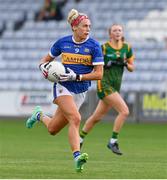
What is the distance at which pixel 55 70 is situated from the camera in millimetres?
12328

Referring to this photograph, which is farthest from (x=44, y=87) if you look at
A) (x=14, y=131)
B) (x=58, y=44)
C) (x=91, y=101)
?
(x=58, y=44)

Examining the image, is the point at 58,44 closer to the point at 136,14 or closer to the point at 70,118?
the point at 70,118

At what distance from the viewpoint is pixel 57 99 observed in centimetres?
1247

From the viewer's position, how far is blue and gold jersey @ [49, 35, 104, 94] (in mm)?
12547

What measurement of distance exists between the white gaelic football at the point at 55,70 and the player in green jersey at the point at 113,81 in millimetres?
4009

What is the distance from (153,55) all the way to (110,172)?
2036cm

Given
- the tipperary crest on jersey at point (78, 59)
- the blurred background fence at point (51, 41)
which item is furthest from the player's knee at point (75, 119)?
the blurred background fence at point (51, 41)

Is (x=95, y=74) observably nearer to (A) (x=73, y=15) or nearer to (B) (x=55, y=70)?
(B) (x=55, y=70)

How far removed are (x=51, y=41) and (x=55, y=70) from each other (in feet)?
70.4

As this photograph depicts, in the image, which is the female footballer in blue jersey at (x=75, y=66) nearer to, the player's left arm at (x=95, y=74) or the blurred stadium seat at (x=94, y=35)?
the player's left arm at (x=95, y=74)

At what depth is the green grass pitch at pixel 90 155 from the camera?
11469 millimetres

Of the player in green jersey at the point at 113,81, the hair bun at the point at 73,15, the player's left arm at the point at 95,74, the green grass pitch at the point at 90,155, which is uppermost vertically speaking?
the hair bun at the point at 73,15

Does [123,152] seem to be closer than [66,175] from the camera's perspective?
No

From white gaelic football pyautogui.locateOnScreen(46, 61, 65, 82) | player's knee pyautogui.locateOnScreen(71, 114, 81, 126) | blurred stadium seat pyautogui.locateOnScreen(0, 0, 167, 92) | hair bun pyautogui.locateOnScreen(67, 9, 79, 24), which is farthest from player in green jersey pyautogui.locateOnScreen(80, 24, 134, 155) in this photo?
blurred stadium seat pyautogui.locateOnScreen(0, 0, 167, 92)
